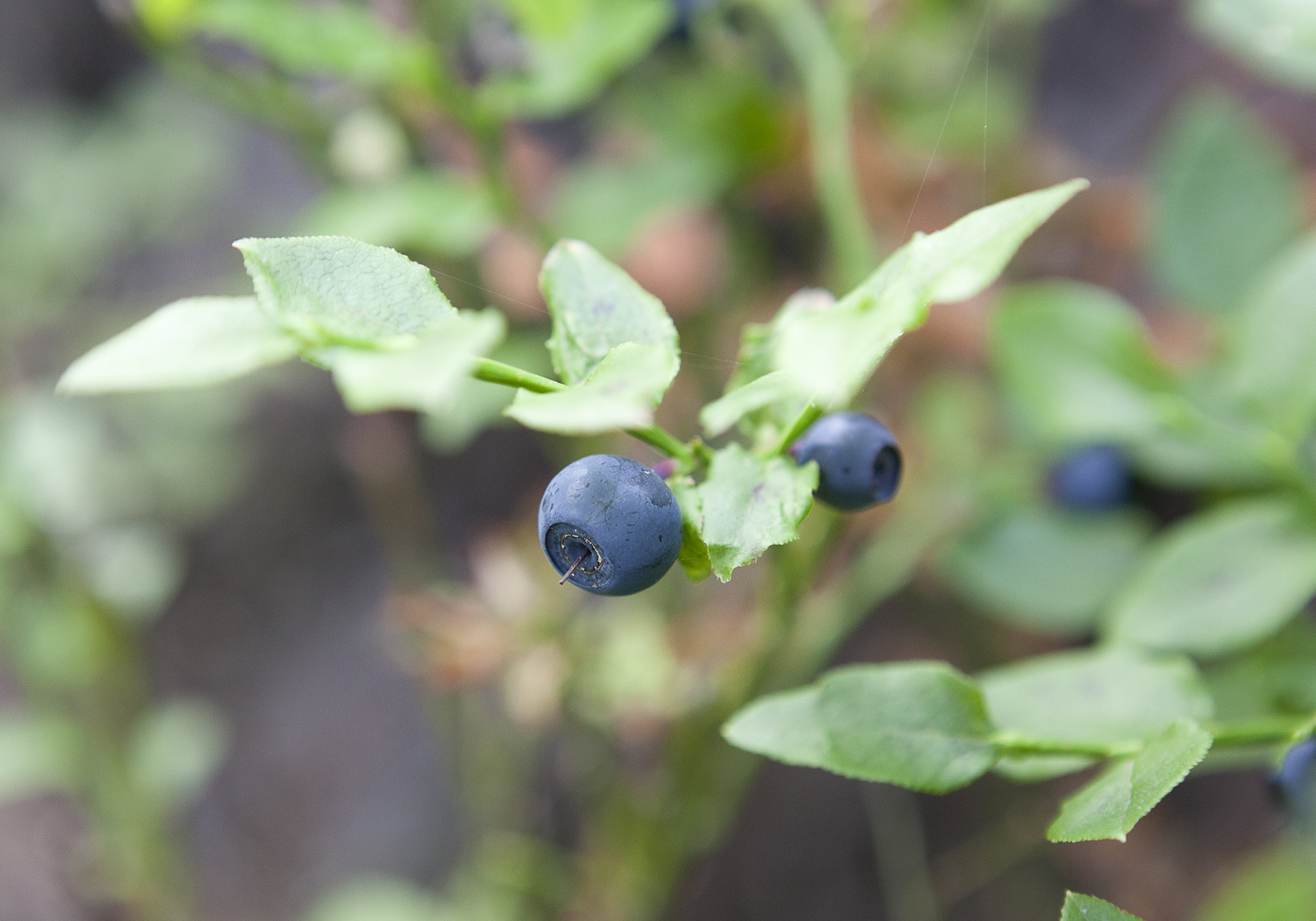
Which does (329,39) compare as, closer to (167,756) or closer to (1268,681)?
(1268,681)

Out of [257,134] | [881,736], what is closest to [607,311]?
[881,736]

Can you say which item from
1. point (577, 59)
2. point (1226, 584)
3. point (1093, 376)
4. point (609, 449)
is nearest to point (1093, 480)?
point (1093, 376)

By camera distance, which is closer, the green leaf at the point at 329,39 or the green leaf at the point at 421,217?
the green leaf at the point at 329,39

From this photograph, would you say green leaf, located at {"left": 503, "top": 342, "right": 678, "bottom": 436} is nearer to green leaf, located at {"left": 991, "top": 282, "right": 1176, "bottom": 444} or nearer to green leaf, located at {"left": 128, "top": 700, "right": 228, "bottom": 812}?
green leaf, located at {"left": 991, "top": 282, "right": 1176, "bottom": 444}

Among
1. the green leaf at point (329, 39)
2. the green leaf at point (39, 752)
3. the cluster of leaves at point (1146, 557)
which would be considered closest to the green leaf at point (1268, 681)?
the cluster of leaves at point (1146, 557)

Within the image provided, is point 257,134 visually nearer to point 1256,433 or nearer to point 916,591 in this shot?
point 916,591

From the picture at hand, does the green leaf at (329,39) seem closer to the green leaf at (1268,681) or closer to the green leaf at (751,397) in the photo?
the green leaf at (751,397)
